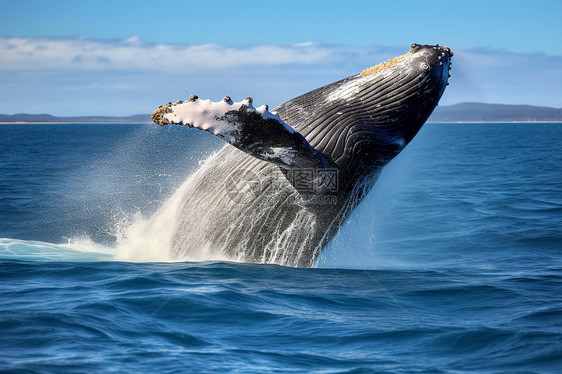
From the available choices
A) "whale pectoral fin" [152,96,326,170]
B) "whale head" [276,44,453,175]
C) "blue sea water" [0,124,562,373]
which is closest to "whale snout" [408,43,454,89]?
"whale head" [276,44,453,175]

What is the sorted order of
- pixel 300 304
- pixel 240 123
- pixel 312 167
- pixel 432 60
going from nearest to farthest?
pixel 240 123
pixel 300 304
pixel 312 167
pixel 432 60

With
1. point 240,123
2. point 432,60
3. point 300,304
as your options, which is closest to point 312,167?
point 240,123

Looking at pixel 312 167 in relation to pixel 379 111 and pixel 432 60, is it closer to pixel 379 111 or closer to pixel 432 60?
pixel 379 111

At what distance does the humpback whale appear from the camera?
7.93 metres

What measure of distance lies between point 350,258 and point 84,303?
185 inches

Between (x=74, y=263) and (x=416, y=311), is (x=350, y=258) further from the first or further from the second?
(x=74, y=263)

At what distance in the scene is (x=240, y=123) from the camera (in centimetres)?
693

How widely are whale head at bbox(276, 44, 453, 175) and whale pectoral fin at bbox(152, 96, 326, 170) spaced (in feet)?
2.69

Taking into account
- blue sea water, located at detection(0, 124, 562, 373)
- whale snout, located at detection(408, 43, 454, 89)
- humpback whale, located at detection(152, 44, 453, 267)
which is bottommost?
blue sea water, located at detection(0, 124, 562, 373)

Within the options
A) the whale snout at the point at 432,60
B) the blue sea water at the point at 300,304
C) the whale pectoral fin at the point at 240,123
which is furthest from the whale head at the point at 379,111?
the blue sea water at the point at 300,304

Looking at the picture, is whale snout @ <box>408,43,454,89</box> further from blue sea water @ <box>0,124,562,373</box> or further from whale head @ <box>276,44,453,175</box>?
blue sea water @ <box>0,124,562,373</box>

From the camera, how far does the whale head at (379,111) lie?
7984mm

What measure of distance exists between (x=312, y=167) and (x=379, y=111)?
1222 millimetres

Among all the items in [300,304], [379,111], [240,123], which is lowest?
[300,304]
